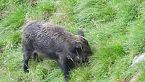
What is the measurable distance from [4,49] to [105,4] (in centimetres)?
225

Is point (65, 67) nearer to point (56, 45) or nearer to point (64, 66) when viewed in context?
point (64, 66)

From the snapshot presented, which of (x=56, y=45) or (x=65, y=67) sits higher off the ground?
(x=56, y=45)

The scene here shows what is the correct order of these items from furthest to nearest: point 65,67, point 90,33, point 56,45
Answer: point 90,33 → point 56,45 → point 65,67

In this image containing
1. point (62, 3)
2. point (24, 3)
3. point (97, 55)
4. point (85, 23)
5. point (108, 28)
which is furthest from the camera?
point (24, 3)

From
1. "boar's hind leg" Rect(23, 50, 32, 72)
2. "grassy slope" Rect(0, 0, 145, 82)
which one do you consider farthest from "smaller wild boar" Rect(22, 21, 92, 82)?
"grassy slope" Rect(0, 0, 145, 82)

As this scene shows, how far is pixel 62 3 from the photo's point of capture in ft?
32.6

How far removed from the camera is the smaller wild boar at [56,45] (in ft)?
26.2

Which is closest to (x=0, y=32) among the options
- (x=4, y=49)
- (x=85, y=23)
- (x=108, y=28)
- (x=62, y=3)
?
(x=4, y=49)

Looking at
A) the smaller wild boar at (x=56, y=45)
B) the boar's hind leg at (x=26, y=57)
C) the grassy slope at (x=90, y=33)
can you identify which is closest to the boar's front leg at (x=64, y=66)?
the smaller wild boar at (x=56, y=45)

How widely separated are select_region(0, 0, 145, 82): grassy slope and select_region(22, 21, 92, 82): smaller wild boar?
0.16 metres

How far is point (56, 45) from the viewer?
27.0 ft

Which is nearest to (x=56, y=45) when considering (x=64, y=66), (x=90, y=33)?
(x=64, y=66)

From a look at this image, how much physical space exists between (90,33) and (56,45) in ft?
2.56

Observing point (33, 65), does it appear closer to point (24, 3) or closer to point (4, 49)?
point (4, 49)
